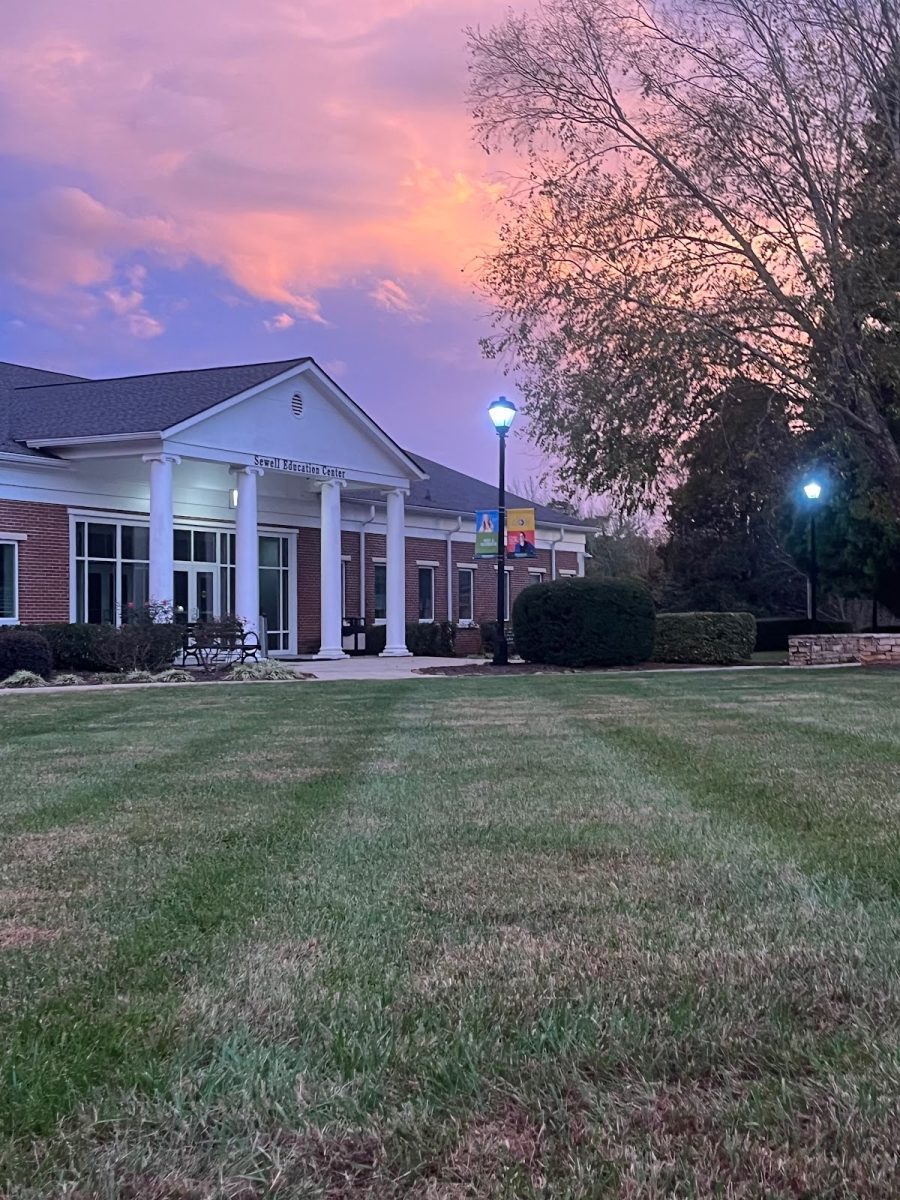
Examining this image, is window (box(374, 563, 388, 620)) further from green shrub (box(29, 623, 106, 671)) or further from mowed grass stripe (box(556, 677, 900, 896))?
mowed grass stripe (box(556, 677, 900, 896))

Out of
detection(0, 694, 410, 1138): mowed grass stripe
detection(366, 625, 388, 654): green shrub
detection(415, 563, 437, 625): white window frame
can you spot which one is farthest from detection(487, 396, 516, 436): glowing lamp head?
detection(0, 694, 410, 1138): mowed grass stripe

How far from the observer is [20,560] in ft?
72.4

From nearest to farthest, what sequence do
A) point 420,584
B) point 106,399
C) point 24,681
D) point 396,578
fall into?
point 24,681 < point 106,399 < point 396,578 < point 420,584

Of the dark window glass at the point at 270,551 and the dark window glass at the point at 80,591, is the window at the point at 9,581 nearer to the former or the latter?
the dark window glass at the point at 80,591

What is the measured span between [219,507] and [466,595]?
389 inches

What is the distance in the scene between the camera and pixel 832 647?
2209 cm

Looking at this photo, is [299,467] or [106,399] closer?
[106,399]

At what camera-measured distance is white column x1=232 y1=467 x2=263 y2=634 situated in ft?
77.1

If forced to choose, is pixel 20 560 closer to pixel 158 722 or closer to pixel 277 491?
pixel 277 491

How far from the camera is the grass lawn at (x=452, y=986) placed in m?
2.29

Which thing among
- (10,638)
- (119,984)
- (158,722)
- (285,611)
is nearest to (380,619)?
(285,611)

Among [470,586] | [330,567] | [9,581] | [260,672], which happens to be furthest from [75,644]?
[470,586]

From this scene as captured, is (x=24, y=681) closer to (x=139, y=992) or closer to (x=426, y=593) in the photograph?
(x=139, y=992)

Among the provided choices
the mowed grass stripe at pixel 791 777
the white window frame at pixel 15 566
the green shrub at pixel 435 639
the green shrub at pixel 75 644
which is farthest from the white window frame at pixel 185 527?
the mowed grass stripe at pixel 791 777
